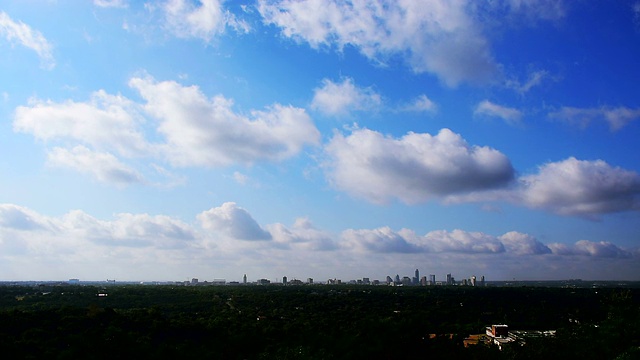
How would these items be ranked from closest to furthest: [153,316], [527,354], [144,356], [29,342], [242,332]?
[527,354], [144,356], [29,342], [242,332], [153,316]

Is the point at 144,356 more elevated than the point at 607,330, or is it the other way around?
the point at 607,330

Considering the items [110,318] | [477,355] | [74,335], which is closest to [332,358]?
[477,355]

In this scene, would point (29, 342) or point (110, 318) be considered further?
point (110, 318)

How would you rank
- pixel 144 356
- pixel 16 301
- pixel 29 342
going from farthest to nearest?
pixel 16 301 < pixel 29 342 < pixel 144 356

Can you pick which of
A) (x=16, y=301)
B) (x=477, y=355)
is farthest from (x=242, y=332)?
(x=16, y=301)

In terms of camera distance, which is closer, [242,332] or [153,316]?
[242,332]

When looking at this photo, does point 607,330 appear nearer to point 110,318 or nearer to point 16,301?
point 110,318

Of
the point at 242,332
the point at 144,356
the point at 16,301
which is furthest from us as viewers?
the point at 16,301

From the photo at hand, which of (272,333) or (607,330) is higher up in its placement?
(607,330)

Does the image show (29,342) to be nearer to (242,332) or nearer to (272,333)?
(242,332)
